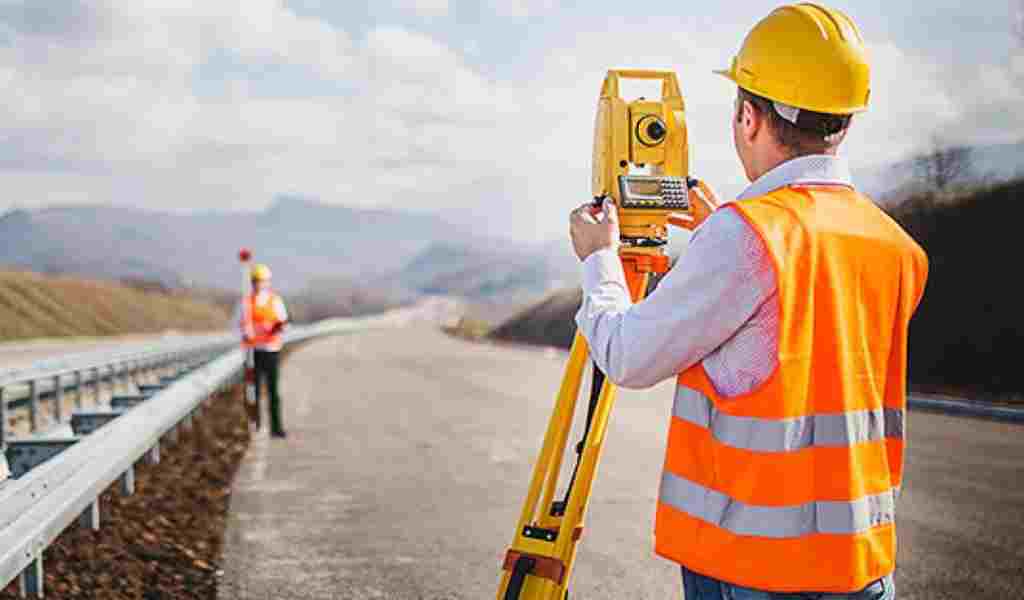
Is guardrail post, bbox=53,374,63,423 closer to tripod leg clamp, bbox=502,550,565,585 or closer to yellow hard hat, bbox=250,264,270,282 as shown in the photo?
yellow hard hat, bbox=250,264,270,282

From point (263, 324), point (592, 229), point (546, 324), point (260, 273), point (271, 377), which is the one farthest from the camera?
point (546, 324)

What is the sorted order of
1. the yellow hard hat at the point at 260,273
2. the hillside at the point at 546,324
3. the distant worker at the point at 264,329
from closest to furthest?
the distant worker at the point at 264,329, the yellow hard hat at the point at 260,273, the hillside at the point at 546,324

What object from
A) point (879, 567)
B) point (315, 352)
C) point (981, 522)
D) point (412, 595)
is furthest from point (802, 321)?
point (315, 352)

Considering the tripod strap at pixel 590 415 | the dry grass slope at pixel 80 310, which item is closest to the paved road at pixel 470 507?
the tripod strap at pixel 590 415

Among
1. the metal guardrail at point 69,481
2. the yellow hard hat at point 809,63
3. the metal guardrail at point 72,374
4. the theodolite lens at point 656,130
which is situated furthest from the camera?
the metal guardrail at point 72,374

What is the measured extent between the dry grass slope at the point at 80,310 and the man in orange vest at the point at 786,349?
183 feet

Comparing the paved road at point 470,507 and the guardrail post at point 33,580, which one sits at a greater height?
the guardrail post at point 33,580

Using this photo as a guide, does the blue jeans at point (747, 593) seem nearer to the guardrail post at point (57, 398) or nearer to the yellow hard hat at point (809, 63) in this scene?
the yellow hard hat at point (809, 63)

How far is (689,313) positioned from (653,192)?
75cm

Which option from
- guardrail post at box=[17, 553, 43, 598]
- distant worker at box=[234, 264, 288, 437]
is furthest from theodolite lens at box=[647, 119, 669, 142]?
distant worker at box=[234, 264, 288, 437]

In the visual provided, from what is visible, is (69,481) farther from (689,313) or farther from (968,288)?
(968,288)

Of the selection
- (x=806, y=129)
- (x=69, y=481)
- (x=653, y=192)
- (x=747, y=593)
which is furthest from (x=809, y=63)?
(x=69, y=481)

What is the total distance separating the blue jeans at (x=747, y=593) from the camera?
2311mm

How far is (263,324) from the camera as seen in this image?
1398cm
